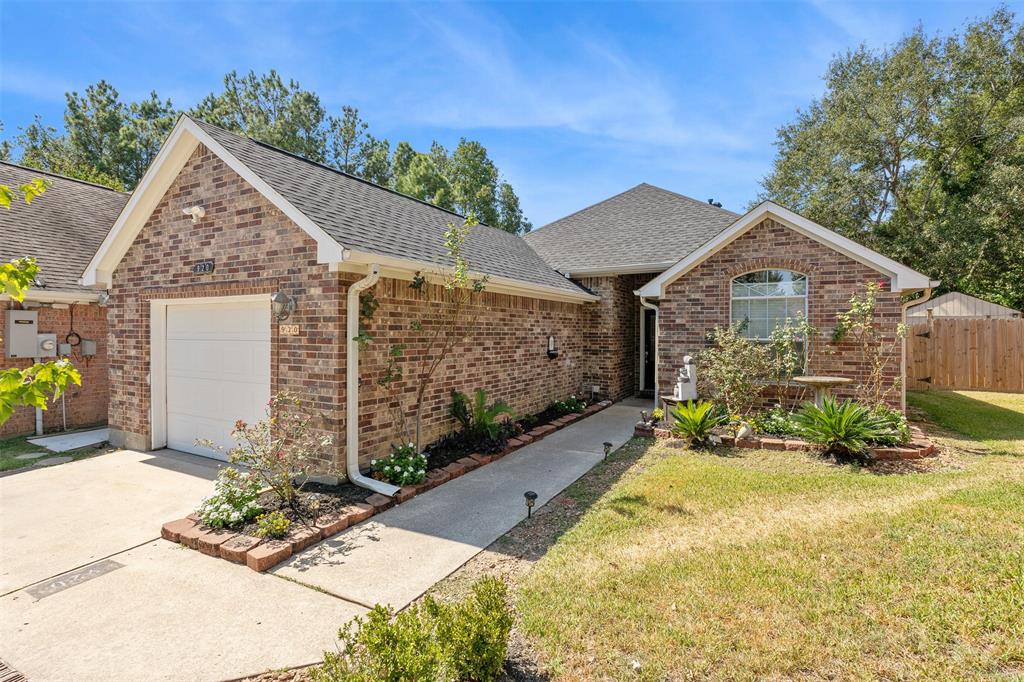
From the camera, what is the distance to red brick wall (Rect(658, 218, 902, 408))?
869 cm

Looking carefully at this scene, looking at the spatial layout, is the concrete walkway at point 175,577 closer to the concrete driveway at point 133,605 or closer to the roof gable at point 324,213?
the concrete driveway at point 133,605

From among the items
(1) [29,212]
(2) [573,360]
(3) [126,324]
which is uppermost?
(1) [29,212]

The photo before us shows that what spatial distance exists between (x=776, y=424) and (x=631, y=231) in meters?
7.71

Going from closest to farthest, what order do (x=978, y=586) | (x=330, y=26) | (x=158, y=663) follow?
(x=158, y=663), (x=978, y=586), (x=330, y=26)

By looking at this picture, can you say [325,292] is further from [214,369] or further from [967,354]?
[967,354]

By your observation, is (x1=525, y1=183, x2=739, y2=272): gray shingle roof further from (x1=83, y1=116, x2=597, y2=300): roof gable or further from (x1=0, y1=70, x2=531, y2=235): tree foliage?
(x1=0, y1=70, x2=531, y2=235): tree foliage

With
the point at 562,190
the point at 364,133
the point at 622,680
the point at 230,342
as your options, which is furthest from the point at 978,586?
the point at 364,133

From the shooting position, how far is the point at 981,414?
10.4 metres

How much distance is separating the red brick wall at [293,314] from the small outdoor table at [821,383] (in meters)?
5.11

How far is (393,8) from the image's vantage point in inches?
326

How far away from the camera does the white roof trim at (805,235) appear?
27.3 ft

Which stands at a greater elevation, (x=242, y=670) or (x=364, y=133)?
(x=364, y=133)

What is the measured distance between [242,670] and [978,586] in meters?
5.20

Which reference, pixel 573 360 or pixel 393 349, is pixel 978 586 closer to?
pixel 393 349
